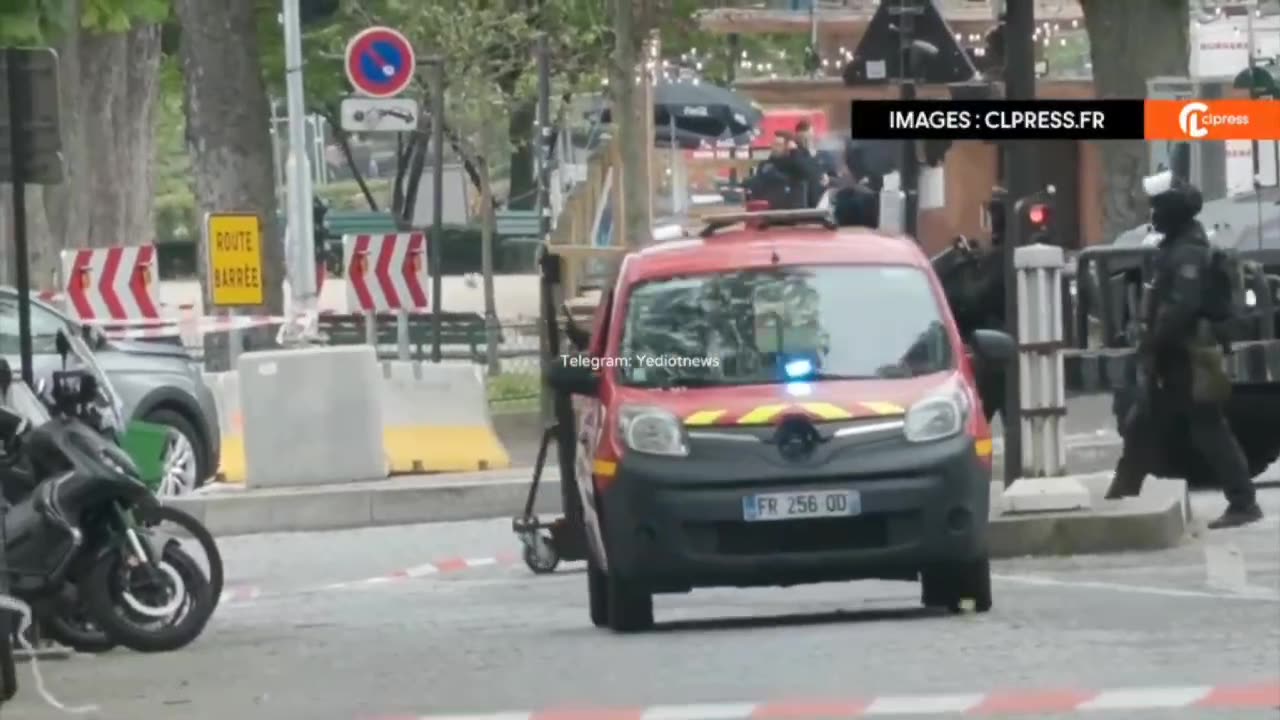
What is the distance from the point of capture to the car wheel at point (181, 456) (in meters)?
→ 23.7

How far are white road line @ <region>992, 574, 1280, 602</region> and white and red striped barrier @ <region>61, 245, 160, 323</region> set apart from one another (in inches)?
481

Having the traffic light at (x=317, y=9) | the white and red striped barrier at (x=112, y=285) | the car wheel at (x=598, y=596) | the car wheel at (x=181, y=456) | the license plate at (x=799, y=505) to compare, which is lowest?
the car wheel at (x=181, y=456)

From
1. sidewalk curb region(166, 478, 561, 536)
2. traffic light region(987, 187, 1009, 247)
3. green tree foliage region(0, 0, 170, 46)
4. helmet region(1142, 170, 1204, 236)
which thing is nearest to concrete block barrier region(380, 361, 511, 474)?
sidewalk curb region(166, 478, 561, 536)

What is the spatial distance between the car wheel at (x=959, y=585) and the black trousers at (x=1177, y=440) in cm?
413

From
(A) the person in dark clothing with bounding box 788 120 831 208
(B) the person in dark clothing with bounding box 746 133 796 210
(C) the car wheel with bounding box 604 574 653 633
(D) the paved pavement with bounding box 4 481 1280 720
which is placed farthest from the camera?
(A) the person in dark clothing with bounding box 788 120 831 208

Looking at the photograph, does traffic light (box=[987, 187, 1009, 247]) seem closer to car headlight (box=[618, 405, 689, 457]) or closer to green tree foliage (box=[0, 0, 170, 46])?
car headlight (box=[618, 405, 689, 457])

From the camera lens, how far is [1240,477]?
18.5 m

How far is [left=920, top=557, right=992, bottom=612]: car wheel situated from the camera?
559 inches

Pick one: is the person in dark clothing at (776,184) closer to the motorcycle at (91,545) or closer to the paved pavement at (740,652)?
the paved pavement at (740,652)

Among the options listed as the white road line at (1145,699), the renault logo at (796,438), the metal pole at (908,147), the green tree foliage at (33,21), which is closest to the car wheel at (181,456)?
the metal pole at (908,147)

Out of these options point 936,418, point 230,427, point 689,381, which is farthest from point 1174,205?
point 230,427

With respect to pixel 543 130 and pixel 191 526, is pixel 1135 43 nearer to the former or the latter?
pixel 543 130

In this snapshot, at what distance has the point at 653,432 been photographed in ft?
45.8

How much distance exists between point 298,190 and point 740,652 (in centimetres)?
1537
